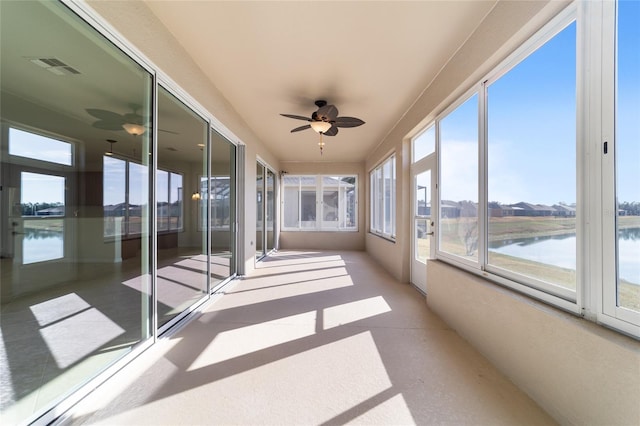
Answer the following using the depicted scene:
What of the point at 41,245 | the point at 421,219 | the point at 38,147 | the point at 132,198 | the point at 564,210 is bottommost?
the point at 41,245

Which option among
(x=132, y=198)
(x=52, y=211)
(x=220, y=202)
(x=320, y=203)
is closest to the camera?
(x=132, y=198)

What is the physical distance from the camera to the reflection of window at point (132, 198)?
8.01ft

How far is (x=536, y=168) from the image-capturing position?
6.03 ft

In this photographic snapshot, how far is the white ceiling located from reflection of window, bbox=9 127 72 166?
2.02 m

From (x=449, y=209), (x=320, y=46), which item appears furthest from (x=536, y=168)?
(x=320, y=46)

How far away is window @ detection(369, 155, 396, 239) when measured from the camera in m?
5.51

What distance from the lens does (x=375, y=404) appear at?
1.60 m

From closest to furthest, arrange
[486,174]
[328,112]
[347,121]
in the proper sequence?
[486,174]
[328,112]
[347,121]

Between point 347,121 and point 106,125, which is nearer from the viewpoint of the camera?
point 106,125

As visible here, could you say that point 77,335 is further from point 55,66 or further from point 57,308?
point 55,66

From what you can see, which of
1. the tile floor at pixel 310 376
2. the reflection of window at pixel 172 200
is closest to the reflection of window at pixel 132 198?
the reflection of window at pixel 172 200

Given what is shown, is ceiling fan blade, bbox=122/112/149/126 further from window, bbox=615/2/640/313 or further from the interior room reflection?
window, bbox=615/2/640/313

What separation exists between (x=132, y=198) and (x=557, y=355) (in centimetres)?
382

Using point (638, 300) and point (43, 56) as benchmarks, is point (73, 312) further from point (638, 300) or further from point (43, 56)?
point (638, 300)
